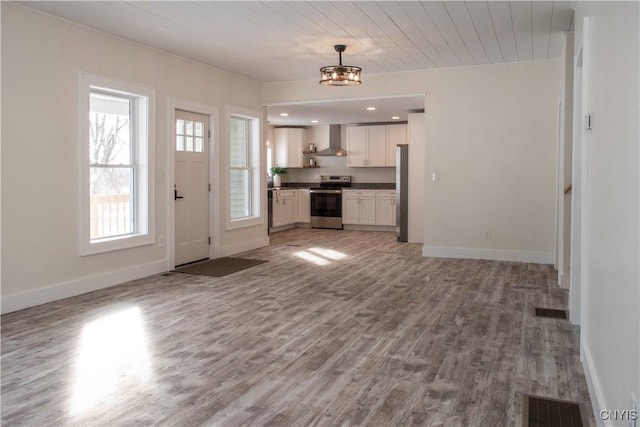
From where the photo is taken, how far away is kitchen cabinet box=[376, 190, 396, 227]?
1024 centimetres

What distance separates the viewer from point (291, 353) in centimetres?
328

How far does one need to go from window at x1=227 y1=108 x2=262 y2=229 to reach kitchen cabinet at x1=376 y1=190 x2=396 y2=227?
10.5 ft

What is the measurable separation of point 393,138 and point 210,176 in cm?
485

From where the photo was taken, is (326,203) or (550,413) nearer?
(550,413)

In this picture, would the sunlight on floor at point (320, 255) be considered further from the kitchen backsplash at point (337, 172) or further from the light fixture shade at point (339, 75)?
the kitchen backsplash at point (337, 172)

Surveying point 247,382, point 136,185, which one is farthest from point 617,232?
point 136,185

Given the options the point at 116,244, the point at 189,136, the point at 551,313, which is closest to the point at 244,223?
the point at 189,136

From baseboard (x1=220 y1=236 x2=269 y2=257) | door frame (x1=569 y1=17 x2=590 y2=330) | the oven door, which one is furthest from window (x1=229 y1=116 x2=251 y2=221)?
door frame (x1=569 y1=17 x2=590 y2=330)

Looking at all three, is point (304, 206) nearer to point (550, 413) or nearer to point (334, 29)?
point (334, 29)

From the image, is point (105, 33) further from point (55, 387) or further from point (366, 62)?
point (55, 387)

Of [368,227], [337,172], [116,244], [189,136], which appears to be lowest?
[368,227]

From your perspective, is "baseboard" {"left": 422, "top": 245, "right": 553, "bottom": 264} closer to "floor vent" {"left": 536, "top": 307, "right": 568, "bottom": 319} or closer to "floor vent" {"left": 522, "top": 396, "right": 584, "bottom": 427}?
"floor vent" {"left": 536, "top": 307, "right": 568, "bottom": 319}

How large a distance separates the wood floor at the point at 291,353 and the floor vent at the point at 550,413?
0.19 ft

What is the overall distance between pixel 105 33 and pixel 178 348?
3.47m
